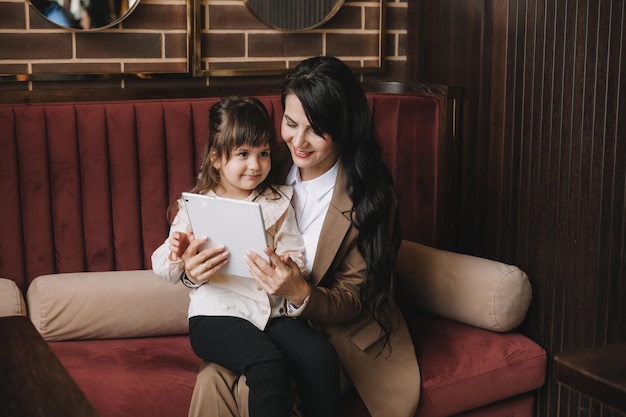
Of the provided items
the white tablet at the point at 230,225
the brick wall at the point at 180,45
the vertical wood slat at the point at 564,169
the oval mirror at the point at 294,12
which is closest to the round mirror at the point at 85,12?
the brick wall at the point at 180,45

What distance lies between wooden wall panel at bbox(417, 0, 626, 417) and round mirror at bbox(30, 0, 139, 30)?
4.04 ft

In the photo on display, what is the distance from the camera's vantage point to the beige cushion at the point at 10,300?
2486 mm

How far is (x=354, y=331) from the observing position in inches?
95.4

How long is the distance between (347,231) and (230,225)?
16.0 inches

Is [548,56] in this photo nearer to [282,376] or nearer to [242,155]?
[242,155]

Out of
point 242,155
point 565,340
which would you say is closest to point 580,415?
point 565,340

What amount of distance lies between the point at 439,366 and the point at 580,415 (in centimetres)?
52

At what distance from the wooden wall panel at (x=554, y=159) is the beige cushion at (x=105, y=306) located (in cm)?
114

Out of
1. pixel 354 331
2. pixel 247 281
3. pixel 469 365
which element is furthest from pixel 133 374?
pixel 469 365

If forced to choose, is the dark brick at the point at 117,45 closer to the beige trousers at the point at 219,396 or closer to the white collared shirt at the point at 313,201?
the white collared shirt at the point at 313,201

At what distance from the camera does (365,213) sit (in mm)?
2400

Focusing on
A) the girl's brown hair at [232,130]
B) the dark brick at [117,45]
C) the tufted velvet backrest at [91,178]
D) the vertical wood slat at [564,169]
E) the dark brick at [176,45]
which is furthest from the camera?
the dark brick at [176,45]

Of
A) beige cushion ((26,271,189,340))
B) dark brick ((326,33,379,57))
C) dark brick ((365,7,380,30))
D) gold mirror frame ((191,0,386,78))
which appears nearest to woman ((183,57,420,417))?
beige cushion ((26,271,189,340))

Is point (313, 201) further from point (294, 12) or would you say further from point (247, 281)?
point (294, 12)
